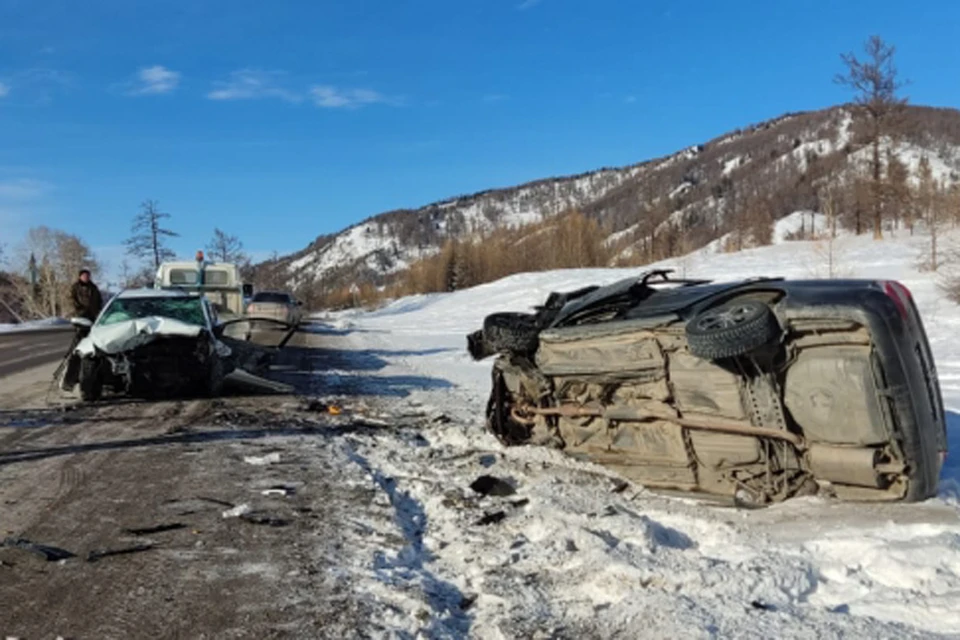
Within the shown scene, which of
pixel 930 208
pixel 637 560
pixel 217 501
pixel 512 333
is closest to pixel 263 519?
pixel 217 501

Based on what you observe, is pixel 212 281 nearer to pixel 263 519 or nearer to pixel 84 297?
pixel 84 297

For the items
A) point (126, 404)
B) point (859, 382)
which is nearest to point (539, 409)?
point (859, 382)

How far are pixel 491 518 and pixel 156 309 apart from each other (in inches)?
307

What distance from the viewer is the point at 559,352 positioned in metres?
5.98

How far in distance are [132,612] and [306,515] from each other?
1.56 meters

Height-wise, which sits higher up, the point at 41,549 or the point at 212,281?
the point at 212,281

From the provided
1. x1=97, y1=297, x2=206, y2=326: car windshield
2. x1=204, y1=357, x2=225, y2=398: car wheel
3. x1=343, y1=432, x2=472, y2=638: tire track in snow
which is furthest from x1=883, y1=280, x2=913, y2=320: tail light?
x1=97, y1=297, x2=206, y2=326: car windshield

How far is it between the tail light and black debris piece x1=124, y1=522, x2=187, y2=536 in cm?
452

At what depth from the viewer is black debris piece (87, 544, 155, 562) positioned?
13.3 feet

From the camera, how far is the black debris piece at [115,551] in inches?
159

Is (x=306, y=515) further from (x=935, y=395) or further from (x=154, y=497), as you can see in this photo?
(x=935, y=395)

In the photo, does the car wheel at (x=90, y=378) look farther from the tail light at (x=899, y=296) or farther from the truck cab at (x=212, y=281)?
the tail light at (x=899, y=296)

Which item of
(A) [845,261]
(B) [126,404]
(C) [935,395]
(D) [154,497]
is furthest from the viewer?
(A) [845,261]

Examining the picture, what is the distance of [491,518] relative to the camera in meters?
4.70
